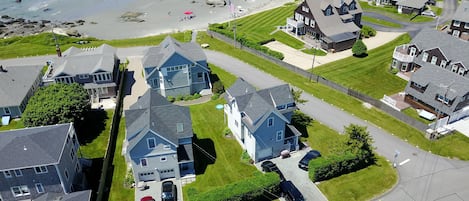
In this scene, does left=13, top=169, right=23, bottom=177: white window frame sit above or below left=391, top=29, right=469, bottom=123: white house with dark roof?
below

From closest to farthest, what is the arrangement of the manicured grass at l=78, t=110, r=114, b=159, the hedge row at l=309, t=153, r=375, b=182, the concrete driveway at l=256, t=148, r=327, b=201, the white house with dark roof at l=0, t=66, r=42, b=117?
the concrete driveway at l=256, t=148, r=327, b=201 → the hedge row at l=309, t=153, r=375, b=182 → the manicured grass at l=78, t=110, r=114, b=159 → the white house with dark roof at l=0, t=66, r=42, b=117

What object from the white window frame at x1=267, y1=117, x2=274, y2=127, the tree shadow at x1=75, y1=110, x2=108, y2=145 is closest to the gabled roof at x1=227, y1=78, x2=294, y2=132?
the white window frame at x1=267, y1=117, x2=274, y2=127

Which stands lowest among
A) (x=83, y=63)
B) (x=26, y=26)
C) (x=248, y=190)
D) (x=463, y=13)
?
(x=248, y=190)

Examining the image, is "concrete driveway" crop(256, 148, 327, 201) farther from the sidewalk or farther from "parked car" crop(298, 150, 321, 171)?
the sidewalk

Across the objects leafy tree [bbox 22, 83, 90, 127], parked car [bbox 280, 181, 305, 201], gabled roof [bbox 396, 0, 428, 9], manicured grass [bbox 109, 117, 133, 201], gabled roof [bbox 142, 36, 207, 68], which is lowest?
manicured grass [bbox 109, 117, 133, 201]

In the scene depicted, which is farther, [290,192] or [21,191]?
[290,192]

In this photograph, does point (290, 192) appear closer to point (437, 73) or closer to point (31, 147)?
point (31, 147)

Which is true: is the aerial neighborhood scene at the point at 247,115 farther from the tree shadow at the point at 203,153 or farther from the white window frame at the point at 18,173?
the white window frame at the point at 18,173

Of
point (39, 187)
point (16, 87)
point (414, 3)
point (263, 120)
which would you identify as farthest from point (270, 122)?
point (414, 3)
